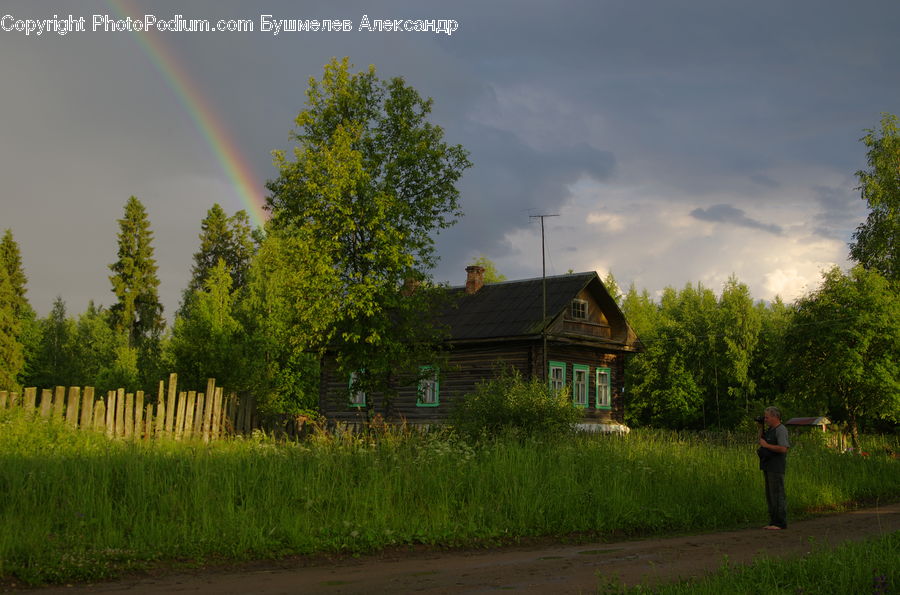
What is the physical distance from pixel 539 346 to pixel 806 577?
2359cm

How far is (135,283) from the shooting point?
5709 cm

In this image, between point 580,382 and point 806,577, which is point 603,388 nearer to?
point 580,382

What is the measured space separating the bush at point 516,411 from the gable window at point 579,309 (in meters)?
14.1

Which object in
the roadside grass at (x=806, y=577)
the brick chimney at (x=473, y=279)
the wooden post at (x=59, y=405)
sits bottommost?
the roadside grass at (x=806, y=577)

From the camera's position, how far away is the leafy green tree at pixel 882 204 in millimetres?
40500

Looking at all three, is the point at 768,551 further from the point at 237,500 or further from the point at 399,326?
the point at 399,326

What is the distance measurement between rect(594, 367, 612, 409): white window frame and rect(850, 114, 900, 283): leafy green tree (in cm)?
1650

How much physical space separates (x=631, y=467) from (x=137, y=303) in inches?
2020

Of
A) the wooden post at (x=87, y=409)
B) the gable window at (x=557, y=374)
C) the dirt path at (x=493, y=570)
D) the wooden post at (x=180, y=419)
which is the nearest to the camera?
the dirt path at (x=493, y=570)

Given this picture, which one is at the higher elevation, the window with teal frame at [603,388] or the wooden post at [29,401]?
the window with teal frame at [603,388]

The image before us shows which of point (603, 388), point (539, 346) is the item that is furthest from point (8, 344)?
point (603, 388)

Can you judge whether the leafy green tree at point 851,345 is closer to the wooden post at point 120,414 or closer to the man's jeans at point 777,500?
the man's jeans at point 777,500

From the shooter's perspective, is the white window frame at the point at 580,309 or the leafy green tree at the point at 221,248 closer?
the white window frame at the point at 580,309

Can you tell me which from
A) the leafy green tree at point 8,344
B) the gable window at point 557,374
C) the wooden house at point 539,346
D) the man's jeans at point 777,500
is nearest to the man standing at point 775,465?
the man's jeans at point 777,500
